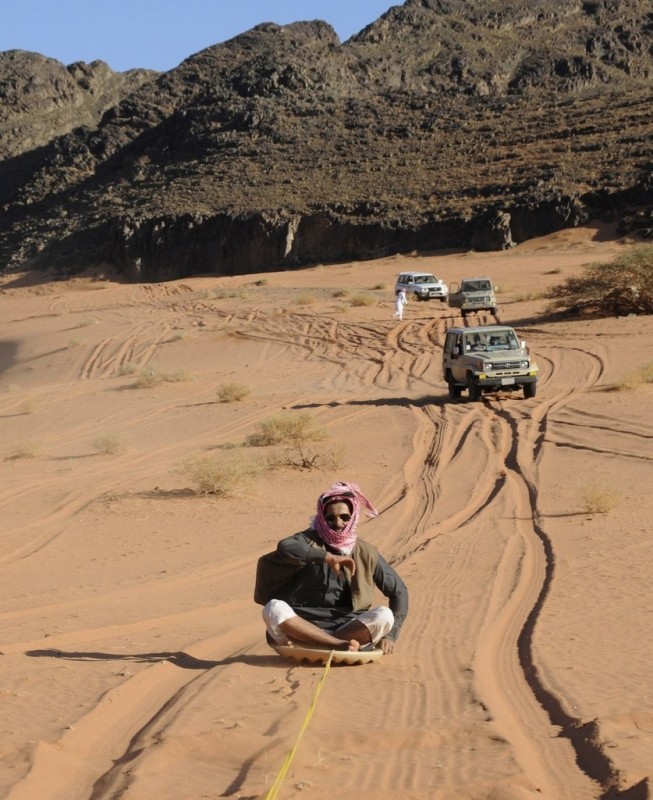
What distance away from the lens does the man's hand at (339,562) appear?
21.2 feet

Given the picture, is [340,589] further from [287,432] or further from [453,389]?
[453,389]

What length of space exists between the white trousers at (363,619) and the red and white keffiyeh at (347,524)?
43 cm

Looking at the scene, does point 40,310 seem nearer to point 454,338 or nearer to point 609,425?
point 454,338

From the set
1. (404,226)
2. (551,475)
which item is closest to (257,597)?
(551,475)

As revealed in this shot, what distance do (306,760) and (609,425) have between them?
13549 mm

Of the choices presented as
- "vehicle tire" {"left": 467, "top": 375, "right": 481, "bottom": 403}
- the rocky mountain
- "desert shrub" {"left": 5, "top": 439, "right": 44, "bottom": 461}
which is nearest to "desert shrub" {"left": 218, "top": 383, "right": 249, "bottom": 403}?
"vehicle tire" {"left": 467, "top": 375, "right": 481, "bottom": 403}

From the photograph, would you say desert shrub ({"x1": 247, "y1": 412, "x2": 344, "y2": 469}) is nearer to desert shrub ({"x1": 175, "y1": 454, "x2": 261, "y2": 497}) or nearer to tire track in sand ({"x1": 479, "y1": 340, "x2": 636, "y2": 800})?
desert shrub ({"x1": 175, "y1": 454, "x2": 261, "y2": 497})

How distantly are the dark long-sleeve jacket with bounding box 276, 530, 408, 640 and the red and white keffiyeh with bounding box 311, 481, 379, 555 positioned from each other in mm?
142

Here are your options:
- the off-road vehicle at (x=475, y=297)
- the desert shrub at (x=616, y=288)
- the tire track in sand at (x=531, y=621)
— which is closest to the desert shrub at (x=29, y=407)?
the tire track in sand at (x=531, y=621)

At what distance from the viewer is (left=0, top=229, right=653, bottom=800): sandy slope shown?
482cm

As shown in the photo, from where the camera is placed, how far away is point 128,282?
235 ft

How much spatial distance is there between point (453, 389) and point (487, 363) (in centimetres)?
127

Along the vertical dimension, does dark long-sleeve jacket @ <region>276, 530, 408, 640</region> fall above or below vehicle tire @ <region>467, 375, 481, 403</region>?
above

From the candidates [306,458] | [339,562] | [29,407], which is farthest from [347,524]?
[29,407]
